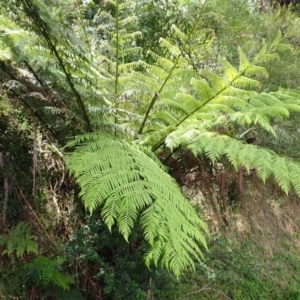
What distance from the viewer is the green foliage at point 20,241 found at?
6.15ft

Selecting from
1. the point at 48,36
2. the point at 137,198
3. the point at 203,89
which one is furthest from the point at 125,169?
the point at 203,89

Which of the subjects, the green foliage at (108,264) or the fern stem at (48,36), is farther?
the green foliage at (108,264)

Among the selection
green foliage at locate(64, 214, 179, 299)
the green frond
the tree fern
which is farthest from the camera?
the green frond

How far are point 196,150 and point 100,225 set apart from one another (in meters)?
0.74

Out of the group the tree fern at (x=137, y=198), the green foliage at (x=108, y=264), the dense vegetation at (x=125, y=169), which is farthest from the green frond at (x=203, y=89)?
the green foliage at (x=108, y=264)

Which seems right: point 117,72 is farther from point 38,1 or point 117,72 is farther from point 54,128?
point 38,1

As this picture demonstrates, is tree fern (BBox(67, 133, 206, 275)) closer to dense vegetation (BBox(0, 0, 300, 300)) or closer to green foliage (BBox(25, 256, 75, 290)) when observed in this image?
dense vegetation (BBox(0, 0, 300, 300))

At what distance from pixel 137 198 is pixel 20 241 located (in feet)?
2.51

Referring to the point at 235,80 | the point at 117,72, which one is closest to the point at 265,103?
the point at 235,80

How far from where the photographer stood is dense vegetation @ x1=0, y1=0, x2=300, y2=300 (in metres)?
1.83

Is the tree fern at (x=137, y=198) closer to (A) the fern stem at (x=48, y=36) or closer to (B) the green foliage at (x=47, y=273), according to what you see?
(A) the fern stem at (x=48, y=36)

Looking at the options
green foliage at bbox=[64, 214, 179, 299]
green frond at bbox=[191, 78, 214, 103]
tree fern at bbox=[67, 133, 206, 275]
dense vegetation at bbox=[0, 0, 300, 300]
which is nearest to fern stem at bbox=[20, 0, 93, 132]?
dense vegetation at bbox=[0, 0, 300, 300]

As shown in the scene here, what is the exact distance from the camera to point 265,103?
2.64m

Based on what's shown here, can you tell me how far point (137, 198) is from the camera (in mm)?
1664
